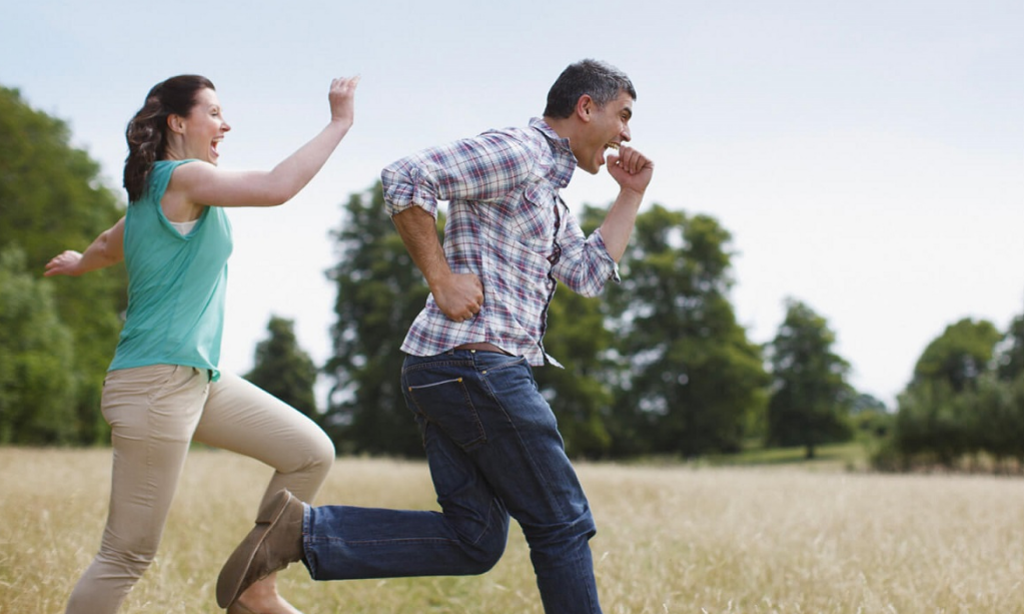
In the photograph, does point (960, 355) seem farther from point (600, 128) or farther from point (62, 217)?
point (600, 128)

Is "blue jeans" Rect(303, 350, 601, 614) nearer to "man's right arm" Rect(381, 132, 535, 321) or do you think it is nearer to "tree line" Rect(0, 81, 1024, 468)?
"man's right arm" Rect(381, 132, 535, 321)

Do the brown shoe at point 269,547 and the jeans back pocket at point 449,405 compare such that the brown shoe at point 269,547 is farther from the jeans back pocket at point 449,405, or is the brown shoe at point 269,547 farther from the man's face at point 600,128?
the man's face at point 600,128

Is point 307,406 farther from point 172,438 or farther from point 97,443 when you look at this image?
point 172,438

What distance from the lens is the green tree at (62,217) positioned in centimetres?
2534

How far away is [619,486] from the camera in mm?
10523

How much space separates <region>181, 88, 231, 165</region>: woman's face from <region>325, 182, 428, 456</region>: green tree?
26.4m

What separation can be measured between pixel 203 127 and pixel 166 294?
26.1 inches

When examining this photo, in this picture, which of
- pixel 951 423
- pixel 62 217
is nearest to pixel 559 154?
pixel 62 217

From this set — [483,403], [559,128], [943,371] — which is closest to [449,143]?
[559,128]

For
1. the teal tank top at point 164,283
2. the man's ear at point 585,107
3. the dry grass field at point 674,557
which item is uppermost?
the man's ear at point 585,107

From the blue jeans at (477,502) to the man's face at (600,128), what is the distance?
855mm

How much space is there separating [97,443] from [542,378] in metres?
16.1

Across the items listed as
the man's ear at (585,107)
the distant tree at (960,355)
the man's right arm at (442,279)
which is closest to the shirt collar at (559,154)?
the man's ear at (585,107)

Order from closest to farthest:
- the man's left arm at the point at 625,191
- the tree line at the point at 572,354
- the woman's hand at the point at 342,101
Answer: the woman's hand at the point at 342,101 < the man's left arm at the point at 625,191 < the tree line at the point at 572,354
